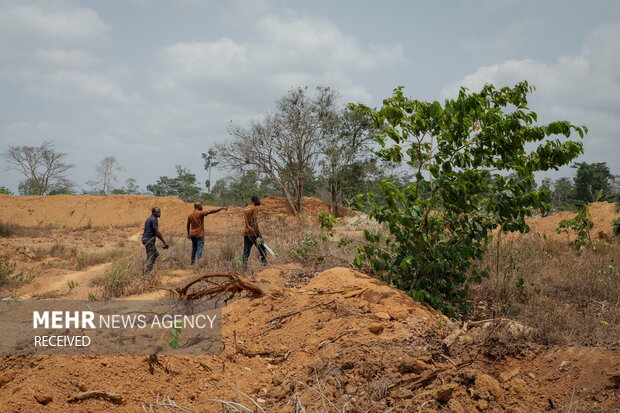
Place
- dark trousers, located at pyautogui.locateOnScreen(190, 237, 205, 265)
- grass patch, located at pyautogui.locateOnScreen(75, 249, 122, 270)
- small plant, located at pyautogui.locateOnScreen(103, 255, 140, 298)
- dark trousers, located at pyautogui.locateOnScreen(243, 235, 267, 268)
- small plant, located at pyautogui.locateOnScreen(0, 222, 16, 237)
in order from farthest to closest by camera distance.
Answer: small plant, located at pyautogui.locateOnScreen(0, 222, 16, 237)
grass patch, located at pyautogui.locateOnScreen(75, 249, 122, 270)
dark trousers, located at pyautogui.locateOnScreen(190, 237, 205, 265)
dark trousers, located at pyautogui.locateOnScreen(243, 235, 267, 268)
small plant, located at pyautogui.locateOnScreen(103, 255, 140, 298)

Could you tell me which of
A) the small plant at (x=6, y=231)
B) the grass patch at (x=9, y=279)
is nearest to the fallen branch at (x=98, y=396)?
the grass patch at (x=9, y=279)

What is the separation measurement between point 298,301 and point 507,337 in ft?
6.64

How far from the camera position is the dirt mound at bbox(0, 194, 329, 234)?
77.7 ft

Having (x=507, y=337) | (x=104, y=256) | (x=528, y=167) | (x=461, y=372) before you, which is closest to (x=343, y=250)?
(x=528, y=167)

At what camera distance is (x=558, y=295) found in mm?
5488

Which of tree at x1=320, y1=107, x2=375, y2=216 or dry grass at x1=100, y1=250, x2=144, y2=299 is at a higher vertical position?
tree at x1=320, y1=107, x2=375, y2=216

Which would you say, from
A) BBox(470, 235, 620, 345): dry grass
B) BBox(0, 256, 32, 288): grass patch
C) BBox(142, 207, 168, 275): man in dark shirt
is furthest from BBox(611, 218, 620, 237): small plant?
BBox(0, 256, 32, 288): grass patch

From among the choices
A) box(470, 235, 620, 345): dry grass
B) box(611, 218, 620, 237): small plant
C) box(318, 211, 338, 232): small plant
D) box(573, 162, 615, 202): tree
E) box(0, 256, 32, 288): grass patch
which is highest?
box(573, 162, 615, 202): tree

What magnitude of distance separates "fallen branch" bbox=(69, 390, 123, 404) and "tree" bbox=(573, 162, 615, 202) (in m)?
29.0

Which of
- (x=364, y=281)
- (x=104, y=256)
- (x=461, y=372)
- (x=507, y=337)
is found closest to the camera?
(x=461, y=372)

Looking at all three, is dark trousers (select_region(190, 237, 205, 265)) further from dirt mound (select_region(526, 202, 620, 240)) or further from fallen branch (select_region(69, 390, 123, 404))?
dirt mound (select_region(526, 202, 620, 240))

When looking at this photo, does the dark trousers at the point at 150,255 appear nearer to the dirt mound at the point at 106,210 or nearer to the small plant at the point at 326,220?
the small plant at the point at 326,220

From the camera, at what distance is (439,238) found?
5.07m

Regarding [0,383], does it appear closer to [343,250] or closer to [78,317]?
[78,317]
